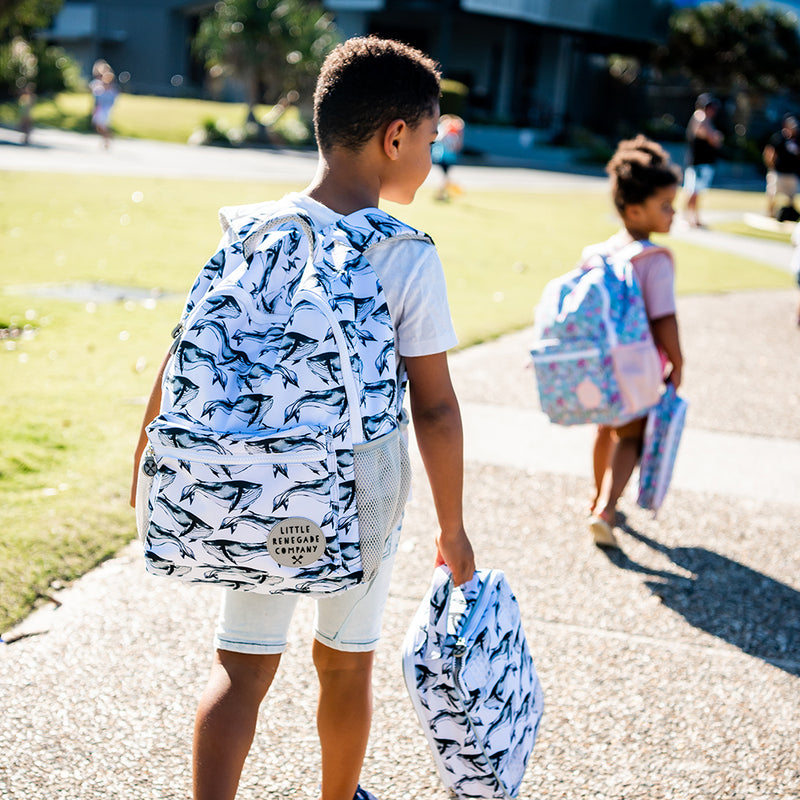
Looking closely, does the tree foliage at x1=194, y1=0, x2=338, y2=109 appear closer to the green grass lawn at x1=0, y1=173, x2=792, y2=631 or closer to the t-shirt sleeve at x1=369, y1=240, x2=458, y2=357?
the green grass lawn at x1=0, y1=173, x2=792, y2=631

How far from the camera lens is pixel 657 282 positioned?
169 inches

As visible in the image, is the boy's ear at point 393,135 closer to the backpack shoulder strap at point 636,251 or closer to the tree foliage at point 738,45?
the backpack shoulder strap at point 636,251

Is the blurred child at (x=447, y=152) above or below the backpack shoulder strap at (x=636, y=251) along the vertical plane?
below

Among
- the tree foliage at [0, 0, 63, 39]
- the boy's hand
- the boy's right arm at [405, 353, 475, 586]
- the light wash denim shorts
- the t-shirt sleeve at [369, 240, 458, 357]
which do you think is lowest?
the light wash denim shorts

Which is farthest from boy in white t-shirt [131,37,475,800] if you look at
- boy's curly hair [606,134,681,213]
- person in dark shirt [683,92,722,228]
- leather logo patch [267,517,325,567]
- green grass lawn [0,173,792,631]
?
person in dark shirt [683,92,722,228]

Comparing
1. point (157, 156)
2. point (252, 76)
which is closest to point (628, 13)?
point (252, 76)

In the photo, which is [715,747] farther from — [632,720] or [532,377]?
[532,377]

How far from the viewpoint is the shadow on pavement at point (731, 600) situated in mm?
3686

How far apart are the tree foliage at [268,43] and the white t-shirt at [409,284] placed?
30.9 meters

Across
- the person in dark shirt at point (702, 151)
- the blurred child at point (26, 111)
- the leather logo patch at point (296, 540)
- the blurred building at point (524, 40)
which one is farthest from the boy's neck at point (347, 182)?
the blurred building at point (524, 40)

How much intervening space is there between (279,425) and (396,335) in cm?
37

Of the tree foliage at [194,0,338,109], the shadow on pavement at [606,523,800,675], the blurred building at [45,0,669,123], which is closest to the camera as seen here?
the shadow on pavement at [606,523,800,675]

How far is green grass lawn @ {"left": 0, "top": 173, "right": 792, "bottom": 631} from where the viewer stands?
4230 millimetres

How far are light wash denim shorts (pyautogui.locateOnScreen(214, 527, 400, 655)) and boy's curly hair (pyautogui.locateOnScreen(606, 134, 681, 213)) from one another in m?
2.69
